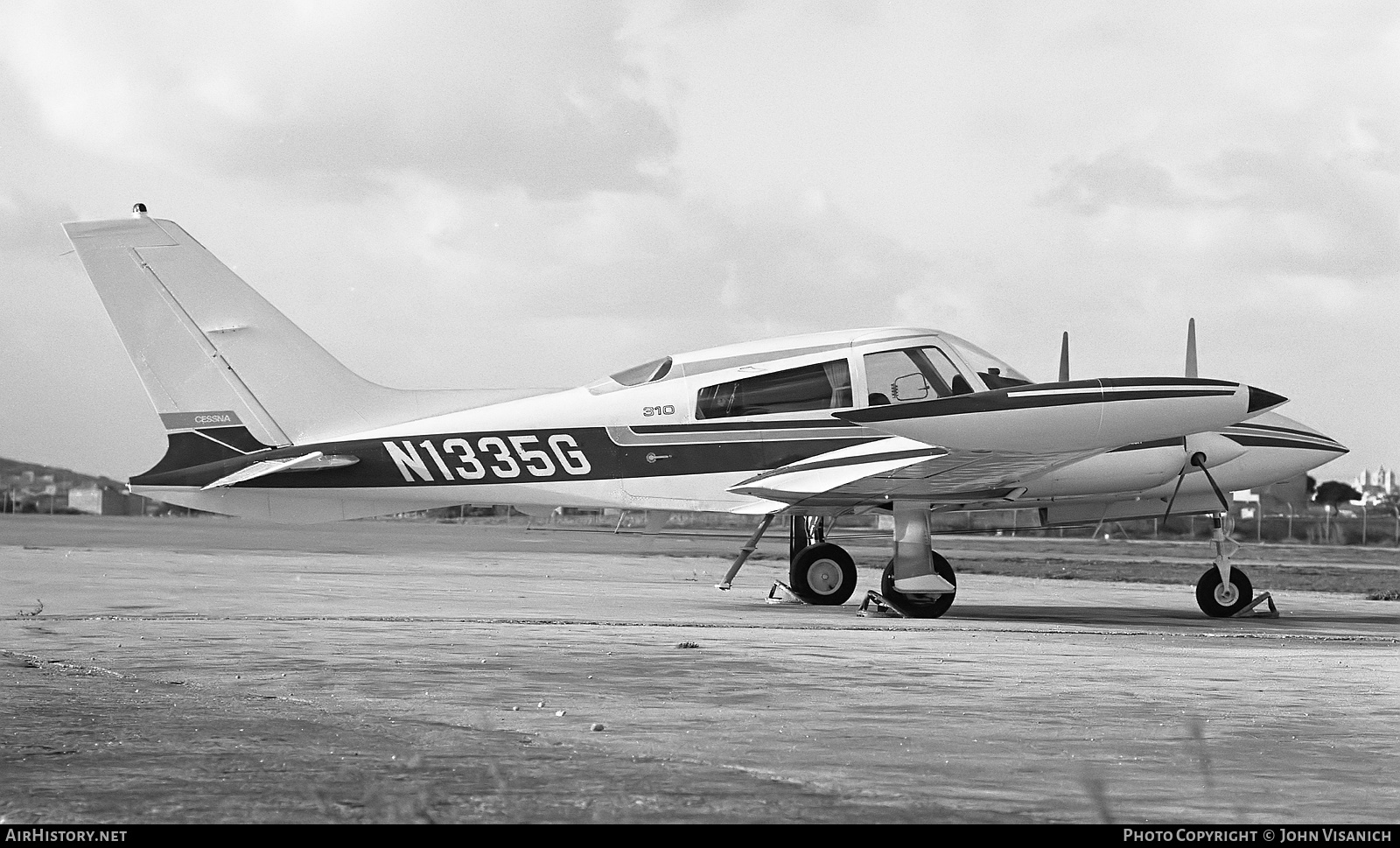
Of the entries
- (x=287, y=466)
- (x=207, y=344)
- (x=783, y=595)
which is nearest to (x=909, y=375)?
(x=783, y=595)

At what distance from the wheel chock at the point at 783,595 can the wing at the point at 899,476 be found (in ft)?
4.29

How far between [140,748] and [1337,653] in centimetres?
779

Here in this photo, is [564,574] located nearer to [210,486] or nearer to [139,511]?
[210,486]

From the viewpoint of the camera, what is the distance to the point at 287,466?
45.0ft

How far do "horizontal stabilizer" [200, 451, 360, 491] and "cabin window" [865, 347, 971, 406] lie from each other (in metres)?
5.19

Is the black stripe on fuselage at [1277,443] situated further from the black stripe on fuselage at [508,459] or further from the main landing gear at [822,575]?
the main landing gear at [822,575]

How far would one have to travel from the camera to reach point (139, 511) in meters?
97.8

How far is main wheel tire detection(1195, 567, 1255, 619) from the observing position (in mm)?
14203

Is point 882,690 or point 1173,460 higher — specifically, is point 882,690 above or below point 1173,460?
below

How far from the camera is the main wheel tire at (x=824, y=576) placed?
14883 mm

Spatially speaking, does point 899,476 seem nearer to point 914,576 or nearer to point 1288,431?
point 914,576
